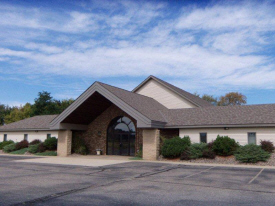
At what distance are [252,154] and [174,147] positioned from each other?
548 cm

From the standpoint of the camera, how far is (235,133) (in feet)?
72.0

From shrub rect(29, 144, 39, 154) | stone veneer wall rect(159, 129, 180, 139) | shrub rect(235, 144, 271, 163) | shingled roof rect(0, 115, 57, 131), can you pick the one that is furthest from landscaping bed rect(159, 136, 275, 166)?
shingled roof rect(0, 115, 57, 131)

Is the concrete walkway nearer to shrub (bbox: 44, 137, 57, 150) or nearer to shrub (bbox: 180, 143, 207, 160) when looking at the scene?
shrub (bbox: 180, 143, 207, 160)

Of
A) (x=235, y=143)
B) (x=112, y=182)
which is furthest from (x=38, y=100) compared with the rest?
(x=112, y=182)

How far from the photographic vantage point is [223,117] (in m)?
23.4

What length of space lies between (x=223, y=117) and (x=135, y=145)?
8.12m

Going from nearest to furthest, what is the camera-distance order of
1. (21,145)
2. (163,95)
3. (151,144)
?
(151,144)
(21,145)
(163,95)

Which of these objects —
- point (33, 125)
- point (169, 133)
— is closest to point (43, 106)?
point (33, 125)

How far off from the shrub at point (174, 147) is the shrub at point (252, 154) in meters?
3.88

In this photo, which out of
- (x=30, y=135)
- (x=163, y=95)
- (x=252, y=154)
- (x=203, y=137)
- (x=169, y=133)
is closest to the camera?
(x=252, y=154)

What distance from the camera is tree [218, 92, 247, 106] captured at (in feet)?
227

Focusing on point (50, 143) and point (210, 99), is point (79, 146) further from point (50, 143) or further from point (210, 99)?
point (210, 99)

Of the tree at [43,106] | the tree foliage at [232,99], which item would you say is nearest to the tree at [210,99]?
the tree foliage at [232,99]

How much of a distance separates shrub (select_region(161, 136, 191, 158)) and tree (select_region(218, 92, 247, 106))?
51327 mm
